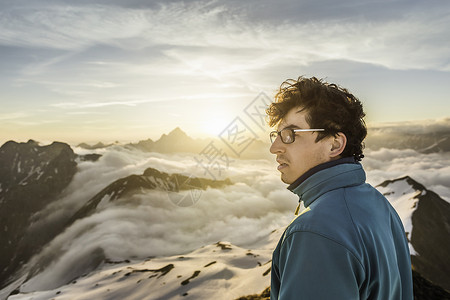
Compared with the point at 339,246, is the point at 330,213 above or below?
above

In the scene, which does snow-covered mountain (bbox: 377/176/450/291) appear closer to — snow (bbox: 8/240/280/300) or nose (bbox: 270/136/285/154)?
snow (bbox: 8/240/280/300)

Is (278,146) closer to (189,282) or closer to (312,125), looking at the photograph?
(312,125)

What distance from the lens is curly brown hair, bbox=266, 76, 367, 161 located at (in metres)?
3.23

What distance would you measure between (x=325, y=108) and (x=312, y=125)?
0.28m

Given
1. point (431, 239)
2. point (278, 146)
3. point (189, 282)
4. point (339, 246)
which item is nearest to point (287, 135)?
point (278, 146)

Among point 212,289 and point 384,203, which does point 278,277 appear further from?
point 212,289

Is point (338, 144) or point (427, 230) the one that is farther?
point (427, 230)

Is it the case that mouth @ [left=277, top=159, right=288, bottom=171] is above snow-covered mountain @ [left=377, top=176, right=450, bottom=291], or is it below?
above

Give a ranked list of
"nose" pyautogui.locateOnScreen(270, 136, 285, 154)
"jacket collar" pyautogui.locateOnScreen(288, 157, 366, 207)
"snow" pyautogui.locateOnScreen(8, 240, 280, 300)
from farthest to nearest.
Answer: "snow" pyautogui.locateOnScreen(8, 240, 280, 300) → "nose" pyautogui.locateOnScreen(270, 136, 285, 154) → "jacket collar" pyautogui.locateOnScreen(288, 157, 366, 207)

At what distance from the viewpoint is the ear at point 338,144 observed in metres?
3.13

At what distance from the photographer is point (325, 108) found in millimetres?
3266

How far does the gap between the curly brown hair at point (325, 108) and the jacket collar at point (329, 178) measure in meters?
0.37

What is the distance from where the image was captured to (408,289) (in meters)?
3.08

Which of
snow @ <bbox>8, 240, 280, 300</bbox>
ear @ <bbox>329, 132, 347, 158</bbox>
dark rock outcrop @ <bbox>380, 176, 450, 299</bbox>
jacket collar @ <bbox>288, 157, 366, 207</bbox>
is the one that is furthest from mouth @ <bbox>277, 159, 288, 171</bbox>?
dark rock outcrop @ <bbox>380, 176, 450, 299</bbox>
